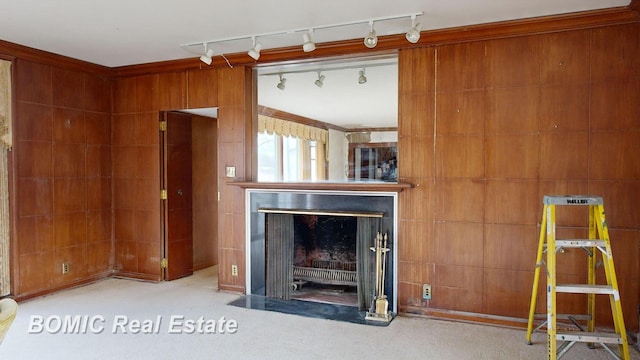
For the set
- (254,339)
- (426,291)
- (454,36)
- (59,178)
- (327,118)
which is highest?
(454,36)

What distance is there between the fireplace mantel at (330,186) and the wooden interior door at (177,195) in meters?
1.05

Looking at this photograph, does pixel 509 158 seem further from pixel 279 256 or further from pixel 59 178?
pixel 59 178

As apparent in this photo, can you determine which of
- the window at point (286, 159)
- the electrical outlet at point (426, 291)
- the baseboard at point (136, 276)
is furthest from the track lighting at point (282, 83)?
the baseboard at point (136, 276)

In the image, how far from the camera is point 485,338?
332 centimetres

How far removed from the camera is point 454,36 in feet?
11.9

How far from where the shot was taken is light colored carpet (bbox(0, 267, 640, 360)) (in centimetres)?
302

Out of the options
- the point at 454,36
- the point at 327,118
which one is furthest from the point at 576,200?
the point at 327,118

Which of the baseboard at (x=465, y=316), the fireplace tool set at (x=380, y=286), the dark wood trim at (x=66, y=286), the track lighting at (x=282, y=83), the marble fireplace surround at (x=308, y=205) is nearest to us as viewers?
the baseboard at (x=465, y=316)

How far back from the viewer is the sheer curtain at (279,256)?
14.3 ft

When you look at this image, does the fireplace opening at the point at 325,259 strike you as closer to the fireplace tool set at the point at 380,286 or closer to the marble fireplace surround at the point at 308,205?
the marble fireplace surround at the point at 308,205

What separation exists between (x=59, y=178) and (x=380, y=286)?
3.54 metres

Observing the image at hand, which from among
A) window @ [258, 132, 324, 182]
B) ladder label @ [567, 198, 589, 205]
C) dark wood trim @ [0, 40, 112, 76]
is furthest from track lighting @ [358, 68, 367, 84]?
dark wood trim @ [0, 40, 112, 76]

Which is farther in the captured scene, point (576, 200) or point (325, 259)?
point (325, 259)

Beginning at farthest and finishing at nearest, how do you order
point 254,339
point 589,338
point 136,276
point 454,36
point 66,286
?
point 136,276
point 66,286
point 454,36
point 254,339
point 589,338
